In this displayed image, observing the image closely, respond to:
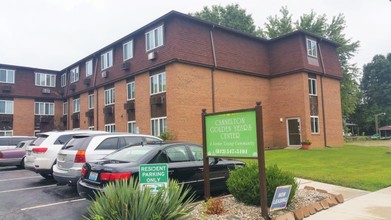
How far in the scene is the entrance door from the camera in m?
24.2

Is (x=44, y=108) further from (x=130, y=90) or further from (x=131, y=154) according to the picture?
(x=131, y=154)

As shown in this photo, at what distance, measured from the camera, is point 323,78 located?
86.9 ft

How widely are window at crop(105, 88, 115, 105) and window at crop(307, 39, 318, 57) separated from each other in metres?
16.2

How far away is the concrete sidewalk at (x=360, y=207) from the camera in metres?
6.02

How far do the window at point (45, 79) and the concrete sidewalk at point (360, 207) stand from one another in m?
35.1

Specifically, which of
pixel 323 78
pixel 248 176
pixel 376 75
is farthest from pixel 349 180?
pixel 376 75

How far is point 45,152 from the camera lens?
35.3 ft

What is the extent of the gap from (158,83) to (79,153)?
13.3 metres

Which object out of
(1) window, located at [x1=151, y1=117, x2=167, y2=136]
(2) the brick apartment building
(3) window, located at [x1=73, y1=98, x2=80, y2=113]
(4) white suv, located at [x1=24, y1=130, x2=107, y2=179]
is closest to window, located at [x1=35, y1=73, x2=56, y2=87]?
(3) window, located at [x1=73, y1=98, x2=80, y2=113]

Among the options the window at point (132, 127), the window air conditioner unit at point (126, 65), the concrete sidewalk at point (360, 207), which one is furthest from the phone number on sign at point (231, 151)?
the window air conditioner unit at point (126, 65)

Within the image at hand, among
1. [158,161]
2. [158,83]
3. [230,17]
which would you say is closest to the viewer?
[158,161]

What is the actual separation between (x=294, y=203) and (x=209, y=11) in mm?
39119

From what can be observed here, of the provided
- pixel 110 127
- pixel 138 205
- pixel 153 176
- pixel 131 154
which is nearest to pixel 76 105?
pixel 110 127

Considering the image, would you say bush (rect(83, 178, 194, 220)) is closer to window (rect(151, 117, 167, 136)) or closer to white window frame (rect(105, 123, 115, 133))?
window (rect(151, 117, 167, 136))
